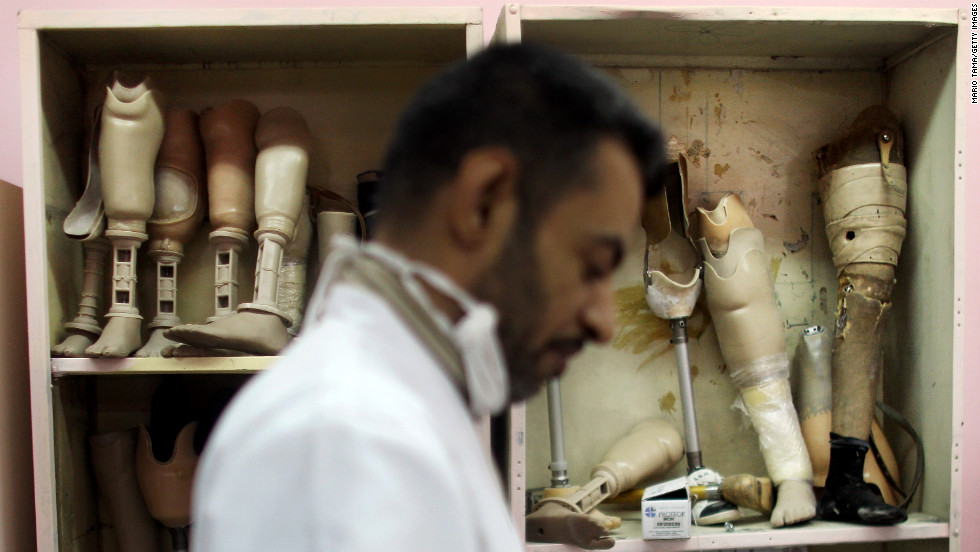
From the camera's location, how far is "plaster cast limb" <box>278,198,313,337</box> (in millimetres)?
1290

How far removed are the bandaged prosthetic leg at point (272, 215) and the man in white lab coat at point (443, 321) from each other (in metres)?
0.68

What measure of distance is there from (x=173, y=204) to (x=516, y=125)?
98 centimetres

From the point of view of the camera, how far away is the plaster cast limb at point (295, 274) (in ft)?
4.23

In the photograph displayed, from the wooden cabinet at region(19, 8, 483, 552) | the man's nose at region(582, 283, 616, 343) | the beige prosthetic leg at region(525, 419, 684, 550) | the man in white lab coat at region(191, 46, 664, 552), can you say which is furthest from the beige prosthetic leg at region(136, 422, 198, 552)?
the man's nose at region(582, 283, 616, 343)

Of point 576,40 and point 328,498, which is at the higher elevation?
point 576,40

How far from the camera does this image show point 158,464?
1.24 metres

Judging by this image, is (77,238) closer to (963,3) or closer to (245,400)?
(245,400)

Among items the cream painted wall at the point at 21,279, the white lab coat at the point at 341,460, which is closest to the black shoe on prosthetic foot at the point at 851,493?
the cream painted wall at the point at 21,279

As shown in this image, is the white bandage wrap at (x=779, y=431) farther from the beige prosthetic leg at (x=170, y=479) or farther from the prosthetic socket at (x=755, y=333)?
the beige prosthetic leg at (x=170, y=479)

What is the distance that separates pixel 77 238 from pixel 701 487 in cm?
108

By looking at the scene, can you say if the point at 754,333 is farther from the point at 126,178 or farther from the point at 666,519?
the point at 126,178

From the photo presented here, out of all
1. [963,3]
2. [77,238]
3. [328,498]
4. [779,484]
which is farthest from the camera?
[963,3]

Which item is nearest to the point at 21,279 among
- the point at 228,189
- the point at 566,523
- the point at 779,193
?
the point at 228,189

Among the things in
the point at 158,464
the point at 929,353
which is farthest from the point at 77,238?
the point at 929,353
